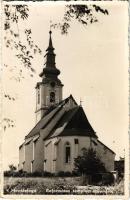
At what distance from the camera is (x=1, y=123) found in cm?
427

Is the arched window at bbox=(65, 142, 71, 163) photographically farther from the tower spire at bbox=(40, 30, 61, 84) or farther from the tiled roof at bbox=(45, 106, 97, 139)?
the tower spire at bbox=(40, 30, 61, 84)

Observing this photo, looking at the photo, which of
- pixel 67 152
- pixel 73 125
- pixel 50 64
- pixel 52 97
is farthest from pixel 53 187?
pixel 50 64

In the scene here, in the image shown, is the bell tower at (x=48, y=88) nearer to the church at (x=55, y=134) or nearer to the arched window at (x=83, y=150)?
the church at (x=55, y=134)

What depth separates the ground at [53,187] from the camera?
425 cm

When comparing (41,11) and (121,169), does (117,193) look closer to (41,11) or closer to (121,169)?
(121,169)

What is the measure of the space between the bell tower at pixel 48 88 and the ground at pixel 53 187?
1.22 feet

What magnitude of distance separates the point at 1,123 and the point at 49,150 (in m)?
0.33

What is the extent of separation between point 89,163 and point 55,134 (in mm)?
265

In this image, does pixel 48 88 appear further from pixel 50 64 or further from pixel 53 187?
pixel 53 187

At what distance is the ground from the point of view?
4246 mm

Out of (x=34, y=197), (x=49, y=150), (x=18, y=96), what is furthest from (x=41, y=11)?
(x=34, y=197)

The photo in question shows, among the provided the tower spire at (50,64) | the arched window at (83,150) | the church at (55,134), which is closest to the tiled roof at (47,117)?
the church at (55,134)

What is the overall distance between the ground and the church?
2.6 inches

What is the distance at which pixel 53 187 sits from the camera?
4.27 metres
